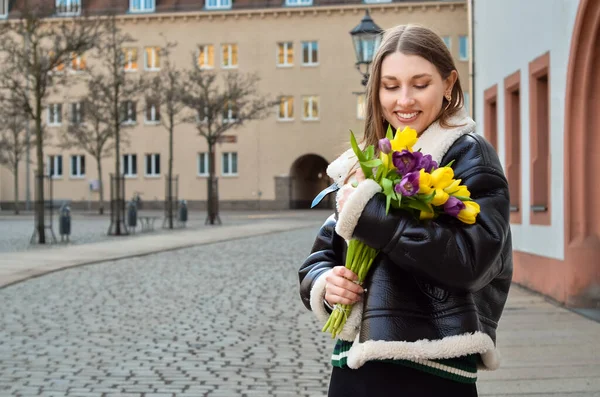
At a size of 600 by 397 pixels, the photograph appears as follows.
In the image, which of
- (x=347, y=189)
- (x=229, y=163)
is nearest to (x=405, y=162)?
(x=347, y=189)

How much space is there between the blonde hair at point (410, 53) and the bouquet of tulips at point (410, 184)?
0.90 ft

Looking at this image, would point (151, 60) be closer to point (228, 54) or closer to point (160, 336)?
point (228, 54)

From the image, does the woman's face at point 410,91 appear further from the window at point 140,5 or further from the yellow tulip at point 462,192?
the window at point 140,5

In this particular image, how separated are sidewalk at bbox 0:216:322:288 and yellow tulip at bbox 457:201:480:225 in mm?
12580

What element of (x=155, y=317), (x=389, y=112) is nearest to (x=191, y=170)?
(x=155, y=317)

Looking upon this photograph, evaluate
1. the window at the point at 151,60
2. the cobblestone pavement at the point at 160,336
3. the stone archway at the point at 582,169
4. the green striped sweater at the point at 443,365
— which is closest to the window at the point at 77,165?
the window at the point at 151,60

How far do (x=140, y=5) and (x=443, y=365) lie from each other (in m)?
60.6

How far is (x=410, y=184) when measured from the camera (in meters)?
2.27

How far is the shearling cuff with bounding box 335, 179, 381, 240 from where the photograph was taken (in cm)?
233

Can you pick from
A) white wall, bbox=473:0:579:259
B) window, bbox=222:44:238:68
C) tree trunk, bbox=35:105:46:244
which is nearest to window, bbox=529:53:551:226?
white wall, bbox=473:0:579:259

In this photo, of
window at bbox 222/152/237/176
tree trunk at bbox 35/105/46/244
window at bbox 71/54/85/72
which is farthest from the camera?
window at bbox 222/152/237/176

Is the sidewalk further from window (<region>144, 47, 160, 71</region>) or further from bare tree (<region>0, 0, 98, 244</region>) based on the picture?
window (<region>144, 47, 160, 71</region>)

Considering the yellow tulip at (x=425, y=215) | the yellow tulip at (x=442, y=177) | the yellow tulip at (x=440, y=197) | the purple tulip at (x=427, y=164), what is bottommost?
the yellow tulip at (x=425, y=215)

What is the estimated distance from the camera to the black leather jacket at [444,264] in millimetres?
2297
